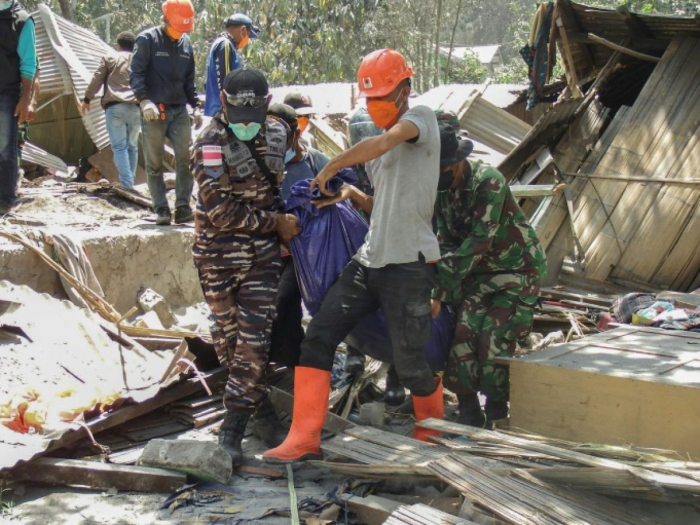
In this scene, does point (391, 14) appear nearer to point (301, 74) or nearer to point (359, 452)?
point (301, 74)

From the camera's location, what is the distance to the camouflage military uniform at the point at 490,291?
176 inches

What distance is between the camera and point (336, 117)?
12.2 m

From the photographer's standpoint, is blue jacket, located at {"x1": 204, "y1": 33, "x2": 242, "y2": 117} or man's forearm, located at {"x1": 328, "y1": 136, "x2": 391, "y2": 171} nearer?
man's forearm, located at {"x1": 328, "y1": 136, "x2": 391, "y2": 171}

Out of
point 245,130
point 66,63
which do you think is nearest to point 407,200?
point 245,130

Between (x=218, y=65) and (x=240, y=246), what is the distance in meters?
3.43

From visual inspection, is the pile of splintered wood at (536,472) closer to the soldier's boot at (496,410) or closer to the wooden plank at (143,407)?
the soldier's boot at (496,410)

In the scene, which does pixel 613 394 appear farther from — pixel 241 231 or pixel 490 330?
pixel 241 231

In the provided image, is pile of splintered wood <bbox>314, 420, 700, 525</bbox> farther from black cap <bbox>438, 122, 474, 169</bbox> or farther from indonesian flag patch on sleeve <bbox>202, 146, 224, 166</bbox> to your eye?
indonesian flag patch on sleeve <bbox>202, 146, 224, 166</bbox>

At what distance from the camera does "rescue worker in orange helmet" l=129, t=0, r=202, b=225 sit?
273 inches

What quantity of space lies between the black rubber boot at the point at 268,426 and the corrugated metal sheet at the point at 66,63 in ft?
22.6

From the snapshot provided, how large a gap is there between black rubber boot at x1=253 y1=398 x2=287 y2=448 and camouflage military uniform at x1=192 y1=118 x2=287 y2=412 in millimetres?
258

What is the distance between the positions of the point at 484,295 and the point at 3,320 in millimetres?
2885

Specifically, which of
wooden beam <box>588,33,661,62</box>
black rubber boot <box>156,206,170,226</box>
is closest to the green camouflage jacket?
black rubber boot <box>156,206,170,226</box>

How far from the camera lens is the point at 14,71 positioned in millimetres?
6473
